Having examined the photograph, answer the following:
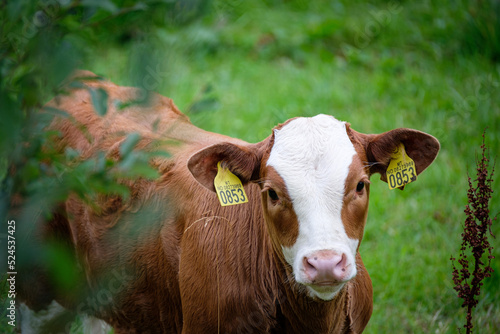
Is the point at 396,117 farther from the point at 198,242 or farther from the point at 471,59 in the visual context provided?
the point at 198,242

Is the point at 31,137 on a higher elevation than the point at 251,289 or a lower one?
higher

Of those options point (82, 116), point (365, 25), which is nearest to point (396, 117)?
point (365, 25)

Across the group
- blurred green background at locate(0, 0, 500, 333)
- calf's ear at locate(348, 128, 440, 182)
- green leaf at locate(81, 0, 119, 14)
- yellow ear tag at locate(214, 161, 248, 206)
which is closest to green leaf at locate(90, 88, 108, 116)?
blurred green background at locate(0, 0, 500, 333)

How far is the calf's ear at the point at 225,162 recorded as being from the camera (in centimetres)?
267

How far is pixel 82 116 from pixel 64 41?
96.4 inches

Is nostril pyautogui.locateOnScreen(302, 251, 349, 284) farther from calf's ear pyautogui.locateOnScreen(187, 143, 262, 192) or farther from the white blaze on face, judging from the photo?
calf's ear pyautogui.locateOnScreen(187, 143, 262, 192)

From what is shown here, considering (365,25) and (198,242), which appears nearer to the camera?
(198,242)

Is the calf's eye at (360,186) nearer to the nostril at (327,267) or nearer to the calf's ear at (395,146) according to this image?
the calf's ear at (395,146)

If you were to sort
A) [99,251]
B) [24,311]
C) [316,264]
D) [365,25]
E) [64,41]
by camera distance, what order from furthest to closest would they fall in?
[365,25] → [24,311] → [99,251] → [316,264] → [64,41]

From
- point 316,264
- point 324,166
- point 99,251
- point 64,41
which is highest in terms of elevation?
point 64,41

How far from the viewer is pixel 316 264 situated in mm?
2254

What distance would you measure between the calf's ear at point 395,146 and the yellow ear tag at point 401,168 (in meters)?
0.03

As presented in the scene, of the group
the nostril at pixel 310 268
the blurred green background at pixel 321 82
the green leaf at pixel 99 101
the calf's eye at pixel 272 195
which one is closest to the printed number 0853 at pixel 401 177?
the calf's eye at pixel 272 195

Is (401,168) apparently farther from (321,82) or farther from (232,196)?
(321,82)
